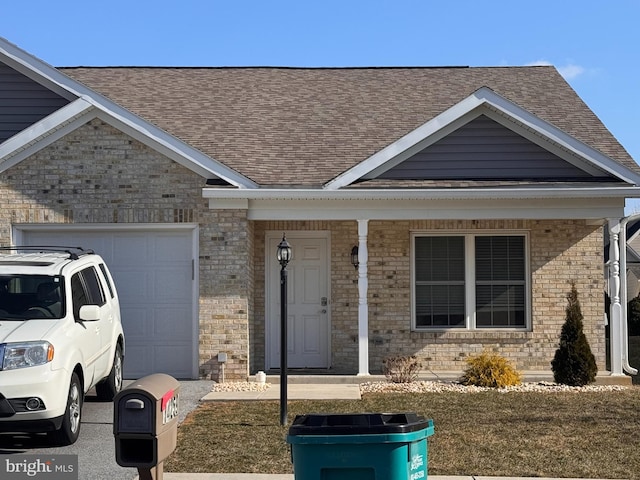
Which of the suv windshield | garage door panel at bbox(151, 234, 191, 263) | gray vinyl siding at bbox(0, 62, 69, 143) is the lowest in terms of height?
the suv windshield

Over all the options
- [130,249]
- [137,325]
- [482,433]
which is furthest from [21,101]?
[482,433]

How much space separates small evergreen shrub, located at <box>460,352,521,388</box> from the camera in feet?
45.3

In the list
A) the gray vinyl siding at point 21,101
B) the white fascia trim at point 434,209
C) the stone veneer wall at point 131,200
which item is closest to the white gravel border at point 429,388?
the stone veneer wall at point 131,200

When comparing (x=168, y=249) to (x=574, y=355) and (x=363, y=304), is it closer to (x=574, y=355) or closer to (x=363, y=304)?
(x=363, y=304)

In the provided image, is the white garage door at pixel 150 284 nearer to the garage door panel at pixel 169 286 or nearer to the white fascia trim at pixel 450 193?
the garage door panel at pixel 169 286

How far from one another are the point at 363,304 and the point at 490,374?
2223 millimetres

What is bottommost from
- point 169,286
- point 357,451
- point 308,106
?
point 357,451

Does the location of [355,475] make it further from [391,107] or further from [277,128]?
[391,107]

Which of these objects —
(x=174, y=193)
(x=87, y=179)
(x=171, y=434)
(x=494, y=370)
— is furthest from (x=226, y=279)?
(x=171, y=434)

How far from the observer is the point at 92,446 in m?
9.26

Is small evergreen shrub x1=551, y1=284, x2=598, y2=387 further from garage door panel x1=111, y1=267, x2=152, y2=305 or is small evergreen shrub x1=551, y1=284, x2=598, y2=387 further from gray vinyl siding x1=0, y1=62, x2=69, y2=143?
gray vinyl siding x1=0, y1=62, x2=69, y2=143

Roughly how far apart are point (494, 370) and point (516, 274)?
263 centimetres

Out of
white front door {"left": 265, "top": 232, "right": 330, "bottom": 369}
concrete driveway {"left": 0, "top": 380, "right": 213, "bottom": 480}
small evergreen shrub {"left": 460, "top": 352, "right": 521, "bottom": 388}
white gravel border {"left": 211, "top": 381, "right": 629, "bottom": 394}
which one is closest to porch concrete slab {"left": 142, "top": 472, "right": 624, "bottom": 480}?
concrete driveway {"left": 0, "top": 380, "right": 213, "bottom": 480}

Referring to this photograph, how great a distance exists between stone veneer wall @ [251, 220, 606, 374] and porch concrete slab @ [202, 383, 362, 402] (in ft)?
6.46
